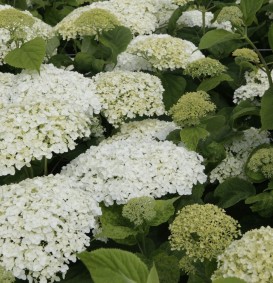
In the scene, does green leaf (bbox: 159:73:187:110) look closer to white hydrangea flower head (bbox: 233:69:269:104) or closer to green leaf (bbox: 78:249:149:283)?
white hydrangea flower head (bbox: 233:69:269:104)

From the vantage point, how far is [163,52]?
3973 mm

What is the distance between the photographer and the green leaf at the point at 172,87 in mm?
3982

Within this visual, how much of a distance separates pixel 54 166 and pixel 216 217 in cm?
146

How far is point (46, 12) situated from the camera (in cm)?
557

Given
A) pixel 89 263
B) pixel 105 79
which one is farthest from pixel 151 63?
pixel 89 263

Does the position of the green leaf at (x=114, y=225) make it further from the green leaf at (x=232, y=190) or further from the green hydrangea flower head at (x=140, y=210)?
the green leaf at (x=232, y=190)

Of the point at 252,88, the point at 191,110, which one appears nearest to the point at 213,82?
the point at 252,88

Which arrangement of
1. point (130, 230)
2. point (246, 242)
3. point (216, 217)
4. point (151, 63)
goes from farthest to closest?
point (151, 63), point (130, 230), point (216, 217), point (246, 242)

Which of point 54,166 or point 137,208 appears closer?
point 137,208

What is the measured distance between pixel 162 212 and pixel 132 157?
1.59 feet

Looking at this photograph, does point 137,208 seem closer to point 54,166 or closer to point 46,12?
point 54,166

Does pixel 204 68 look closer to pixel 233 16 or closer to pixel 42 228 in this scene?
pixel 233 16

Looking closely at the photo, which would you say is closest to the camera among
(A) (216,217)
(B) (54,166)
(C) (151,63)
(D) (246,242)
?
(D) (246,242)

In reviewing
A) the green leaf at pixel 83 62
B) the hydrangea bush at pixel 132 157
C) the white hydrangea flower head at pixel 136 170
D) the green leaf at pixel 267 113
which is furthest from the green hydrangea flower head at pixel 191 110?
the green leaf at pixel 83 62
